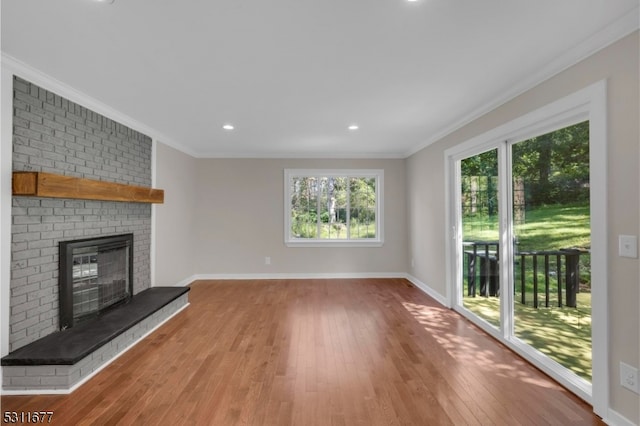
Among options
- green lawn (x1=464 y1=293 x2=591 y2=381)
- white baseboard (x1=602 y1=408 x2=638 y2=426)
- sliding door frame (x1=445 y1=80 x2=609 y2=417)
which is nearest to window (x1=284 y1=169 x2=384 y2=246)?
sliding door frame (x1=445 y1=80 x2=609 y2=417)

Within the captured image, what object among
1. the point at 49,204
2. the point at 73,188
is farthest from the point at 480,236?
the point at 49,204

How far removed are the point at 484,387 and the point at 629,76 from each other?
2.29m

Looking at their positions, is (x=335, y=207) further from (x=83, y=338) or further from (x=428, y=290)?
(x=83, y=338)

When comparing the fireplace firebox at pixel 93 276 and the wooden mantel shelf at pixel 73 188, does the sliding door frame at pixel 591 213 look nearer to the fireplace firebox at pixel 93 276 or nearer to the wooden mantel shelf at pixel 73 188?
the wooden mantel shelf at pixel 73 188

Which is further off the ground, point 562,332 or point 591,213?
point 591,213

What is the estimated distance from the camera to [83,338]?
2.51m

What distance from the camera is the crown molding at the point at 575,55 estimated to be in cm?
175

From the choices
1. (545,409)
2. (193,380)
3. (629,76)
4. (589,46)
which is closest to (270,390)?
(193,380)

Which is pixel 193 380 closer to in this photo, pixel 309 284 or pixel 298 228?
pixel 309 284

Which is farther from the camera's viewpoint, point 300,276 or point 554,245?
point 300,276

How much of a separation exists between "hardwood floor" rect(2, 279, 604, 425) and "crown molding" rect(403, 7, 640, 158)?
2.43m

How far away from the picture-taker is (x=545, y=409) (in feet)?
6.58

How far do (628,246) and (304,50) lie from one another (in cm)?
242

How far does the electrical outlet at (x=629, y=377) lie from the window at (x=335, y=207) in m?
4.14
